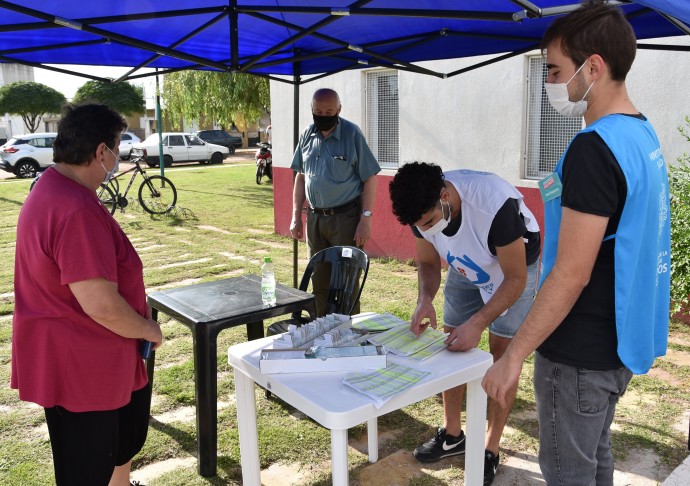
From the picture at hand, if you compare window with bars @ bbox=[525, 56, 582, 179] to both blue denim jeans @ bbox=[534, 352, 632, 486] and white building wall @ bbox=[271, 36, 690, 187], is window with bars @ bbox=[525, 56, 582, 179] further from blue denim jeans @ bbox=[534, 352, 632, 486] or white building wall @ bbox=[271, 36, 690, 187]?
blue denim jeans @ bbox=[534, 352, 632, 486]

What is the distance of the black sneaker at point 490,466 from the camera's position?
9.43 ft

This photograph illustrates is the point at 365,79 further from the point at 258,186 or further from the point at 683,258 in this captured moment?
the point at 258,186

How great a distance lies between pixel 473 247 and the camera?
2.51 m

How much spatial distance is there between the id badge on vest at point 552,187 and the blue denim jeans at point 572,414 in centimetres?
48

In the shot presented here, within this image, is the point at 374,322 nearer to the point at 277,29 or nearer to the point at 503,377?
the point at 503,377

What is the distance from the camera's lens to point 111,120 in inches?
85.6

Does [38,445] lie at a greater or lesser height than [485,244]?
lesser

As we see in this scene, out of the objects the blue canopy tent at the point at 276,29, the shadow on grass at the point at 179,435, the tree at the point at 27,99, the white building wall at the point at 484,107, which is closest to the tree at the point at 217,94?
the white building wall at the point at 484,107

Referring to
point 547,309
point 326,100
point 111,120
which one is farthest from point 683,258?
point 111,120

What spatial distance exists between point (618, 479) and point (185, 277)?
522 centimetres

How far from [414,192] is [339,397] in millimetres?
811

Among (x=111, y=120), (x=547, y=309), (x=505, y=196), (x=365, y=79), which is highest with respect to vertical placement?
(x=365, y=79)

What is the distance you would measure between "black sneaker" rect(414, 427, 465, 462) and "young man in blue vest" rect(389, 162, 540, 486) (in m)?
0.22

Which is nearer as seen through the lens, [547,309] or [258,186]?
[547,309]
